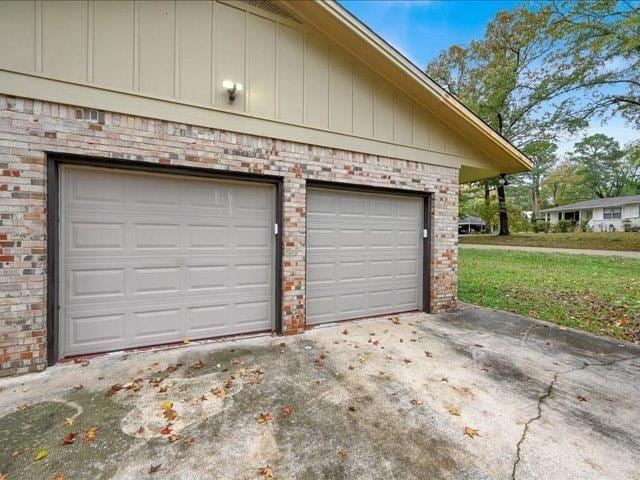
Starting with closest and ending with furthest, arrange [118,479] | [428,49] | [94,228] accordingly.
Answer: [118,479] < [94,228] < [428,49]

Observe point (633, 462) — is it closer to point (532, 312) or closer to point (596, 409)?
point (596, 409)

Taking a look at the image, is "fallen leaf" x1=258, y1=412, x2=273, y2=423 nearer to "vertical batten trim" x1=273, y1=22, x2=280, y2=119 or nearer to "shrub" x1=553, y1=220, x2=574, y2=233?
"vertical batten trim" x1=273, y1=22, x2=280, y2=119

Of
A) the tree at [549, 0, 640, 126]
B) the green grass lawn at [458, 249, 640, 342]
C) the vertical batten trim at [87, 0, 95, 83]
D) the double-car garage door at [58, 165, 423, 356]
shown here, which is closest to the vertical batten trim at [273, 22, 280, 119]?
the double-car garage door at [58, 165, 423, 356]

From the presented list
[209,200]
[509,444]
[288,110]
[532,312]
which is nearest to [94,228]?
[209,200]

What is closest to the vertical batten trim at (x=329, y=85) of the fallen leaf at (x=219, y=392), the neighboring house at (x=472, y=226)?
the fallen leaf at (x=219, y=392)

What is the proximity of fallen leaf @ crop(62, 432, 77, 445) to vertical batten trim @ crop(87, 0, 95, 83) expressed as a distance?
3.39 metres

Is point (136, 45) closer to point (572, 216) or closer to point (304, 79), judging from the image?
point (304, 79)

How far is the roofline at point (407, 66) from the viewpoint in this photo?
165 inches

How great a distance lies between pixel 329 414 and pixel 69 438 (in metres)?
1.93

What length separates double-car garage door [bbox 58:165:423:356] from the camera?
11.8 feet

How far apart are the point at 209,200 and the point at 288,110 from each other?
1.67 meters

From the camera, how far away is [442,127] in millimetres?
5664

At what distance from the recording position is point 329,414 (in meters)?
2.61

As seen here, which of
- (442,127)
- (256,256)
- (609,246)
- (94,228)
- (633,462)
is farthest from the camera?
(609,246)
